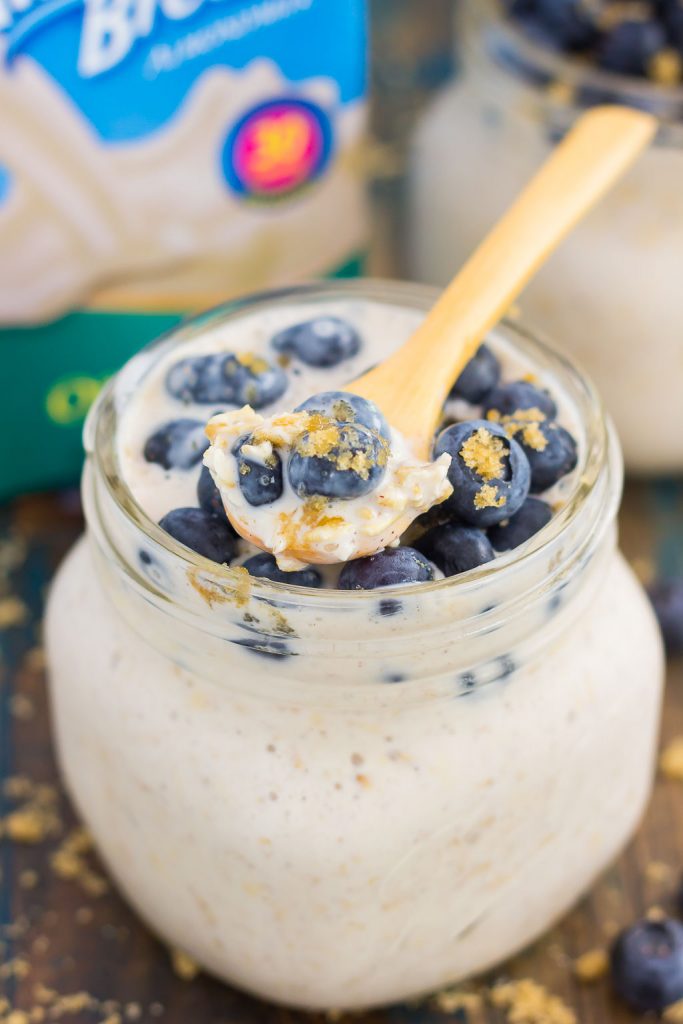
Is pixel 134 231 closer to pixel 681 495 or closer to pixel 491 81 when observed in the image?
pixel 491 81

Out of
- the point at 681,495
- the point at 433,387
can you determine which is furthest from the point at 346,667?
the point at 681,495

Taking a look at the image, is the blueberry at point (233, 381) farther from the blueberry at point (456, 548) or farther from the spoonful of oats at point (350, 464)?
the blueberry at point (456, 548)

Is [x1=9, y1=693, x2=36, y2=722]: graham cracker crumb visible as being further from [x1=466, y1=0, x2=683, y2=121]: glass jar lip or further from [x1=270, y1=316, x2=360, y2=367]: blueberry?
[x1=466, y1=0, x2=683, y2=121]: glass jar lip

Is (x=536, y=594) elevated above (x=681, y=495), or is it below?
above

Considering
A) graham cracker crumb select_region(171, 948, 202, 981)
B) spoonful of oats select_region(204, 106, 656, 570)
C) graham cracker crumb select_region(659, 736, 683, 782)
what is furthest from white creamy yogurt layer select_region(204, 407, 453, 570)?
graham cracker crumb select_region(659, 736, 683, 782)

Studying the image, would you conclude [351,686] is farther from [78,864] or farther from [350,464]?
[78,864]

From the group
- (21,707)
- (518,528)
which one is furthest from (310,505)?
(21,707)
